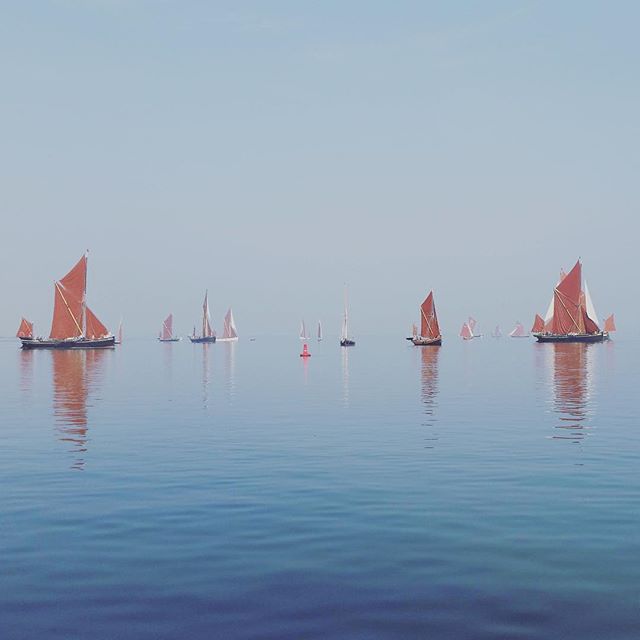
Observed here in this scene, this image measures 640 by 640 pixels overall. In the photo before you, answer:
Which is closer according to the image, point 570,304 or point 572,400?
point 572,400

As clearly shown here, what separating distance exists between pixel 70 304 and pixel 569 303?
110943mm

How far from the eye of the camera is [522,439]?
3375 cm

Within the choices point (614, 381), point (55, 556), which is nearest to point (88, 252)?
point (614, 381)

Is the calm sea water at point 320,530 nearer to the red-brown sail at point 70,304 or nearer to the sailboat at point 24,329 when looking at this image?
the red-brown sail at point 70,304

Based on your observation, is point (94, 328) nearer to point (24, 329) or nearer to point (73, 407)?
point (24, 329)

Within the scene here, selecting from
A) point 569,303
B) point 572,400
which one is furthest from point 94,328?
point 572,400

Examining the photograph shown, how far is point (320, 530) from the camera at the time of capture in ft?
57.6

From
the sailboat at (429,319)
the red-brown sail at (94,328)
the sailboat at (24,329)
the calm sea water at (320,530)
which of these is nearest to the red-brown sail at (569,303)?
the sailboat at (429,319)

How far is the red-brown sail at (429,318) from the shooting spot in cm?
18275

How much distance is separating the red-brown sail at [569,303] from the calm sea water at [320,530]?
144982 mm

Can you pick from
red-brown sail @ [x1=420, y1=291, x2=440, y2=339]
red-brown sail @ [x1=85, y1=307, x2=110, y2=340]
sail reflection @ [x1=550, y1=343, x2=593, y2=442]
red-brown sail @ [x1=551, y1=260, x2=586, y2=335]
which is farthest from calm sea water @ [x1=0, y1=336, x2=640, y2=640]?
red-brown sail @ [x1=551, y1=260, x2=586, y2=335]

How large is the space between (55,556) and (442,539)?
7646mm

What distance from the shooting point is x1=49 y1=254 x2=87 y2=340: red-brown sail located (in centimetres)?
15525

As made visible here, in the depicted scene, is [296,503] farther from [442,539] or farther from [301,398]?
[301,398]
